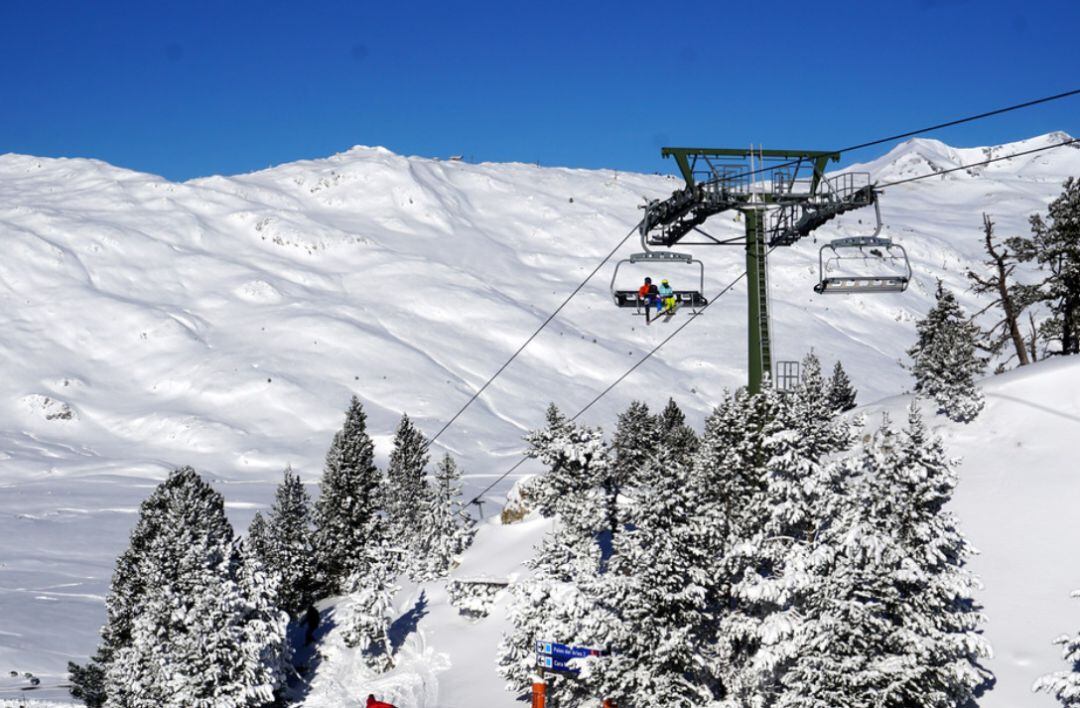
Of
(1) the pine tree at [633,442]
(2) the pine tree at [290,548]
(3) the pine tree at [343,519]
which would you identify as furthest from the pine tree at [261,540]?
(1) the pine tree at [633,442]

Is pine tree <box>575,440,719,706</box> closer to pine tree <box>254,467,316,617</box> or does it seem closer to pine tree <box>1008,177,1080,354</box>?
pine tree <box>1008,177,1080,354</box>

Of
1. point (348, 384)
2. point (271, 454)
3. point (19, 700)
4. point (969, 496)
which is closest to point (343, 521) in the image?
point (19, 700)

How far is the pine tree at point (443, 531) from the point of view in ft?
210

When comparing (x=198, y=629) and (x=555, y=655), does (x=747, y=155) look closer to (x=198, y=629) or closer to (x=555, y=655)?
(x=555, y=655)

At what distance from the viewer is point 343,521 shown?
73.6 meters

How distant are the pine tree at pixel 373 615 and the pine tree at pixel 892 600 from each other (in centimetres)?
3216

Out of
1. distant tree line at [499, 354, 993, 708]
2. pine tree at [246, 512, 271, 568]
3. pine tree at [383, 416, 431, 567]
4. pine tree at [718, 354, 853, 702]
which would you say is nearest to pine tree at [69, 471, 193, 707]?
pine tree at [246, 512, 271, 568]

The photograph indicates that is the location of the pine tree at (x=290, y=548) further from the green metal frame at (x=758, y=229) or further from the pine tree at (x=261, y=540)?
the green metal frame at (x=758, y=229)

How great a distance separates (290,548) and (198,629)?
21.8 meters

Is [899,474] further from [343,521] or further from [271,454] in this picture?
[271,454]

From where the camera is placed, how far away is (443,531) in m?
65.9

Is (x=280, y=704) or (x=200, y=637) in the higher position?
(x=200, y=637)

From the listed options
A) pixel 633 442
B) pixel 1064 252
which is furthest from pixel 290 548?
pixel 1064 252

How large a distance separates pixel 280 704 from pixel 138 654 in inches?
297
